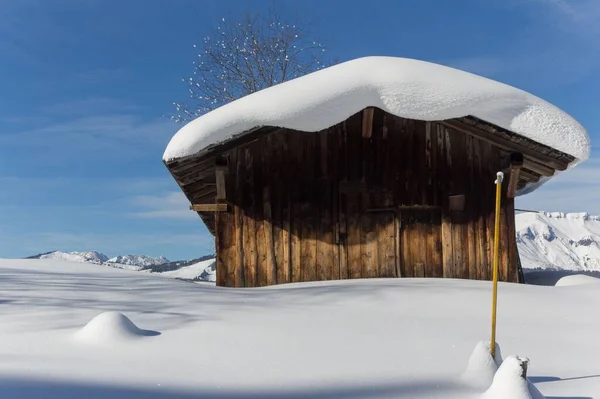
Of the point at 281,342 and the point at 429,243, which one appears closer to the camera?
the point at 281,342

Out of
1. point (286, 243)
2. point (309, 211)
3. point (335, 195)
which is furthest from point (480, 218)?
point (286, 243)

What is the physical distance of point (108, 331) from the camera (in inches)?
147

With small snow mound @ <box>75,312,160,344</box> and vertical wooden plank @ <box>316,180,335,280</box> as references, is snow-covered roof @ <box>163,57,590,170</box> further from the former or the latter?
small snow mound @ <box>75,312,160,344</box>

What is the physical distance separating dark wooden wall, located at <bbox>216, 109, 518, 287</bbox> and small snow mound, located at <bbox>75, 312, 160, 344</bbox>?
496cm

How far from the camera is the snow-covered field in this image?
3.05m

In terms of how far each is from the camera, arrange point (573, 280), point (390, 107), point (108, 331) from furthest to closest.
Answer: point (573, 280) → point (390, 107) → point (108, 331)

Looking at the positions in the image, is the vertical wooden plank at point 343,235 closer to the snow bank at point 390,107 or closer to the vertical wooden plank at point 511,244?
the snow bank at point 390,107

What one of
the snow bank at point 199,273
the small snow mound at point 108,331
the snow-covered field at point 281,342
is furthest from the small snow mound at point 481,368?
the snow bank at point 199,273

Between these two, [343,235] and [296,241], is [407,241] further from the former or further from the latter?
[296,241]

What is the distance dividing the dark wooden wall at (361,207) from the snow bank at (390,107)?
51.9 inches

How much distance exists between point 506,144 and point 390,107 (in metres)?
2.49

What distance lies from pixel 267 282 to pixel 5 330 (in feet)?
16.7

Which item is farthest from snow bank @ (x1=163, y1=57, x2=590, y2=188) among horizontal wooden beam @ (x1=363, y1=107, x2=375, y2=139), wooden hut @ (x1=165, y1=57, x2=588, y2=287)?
wooden hut @ (x1=165, y1=57, x2=588, y2=287)

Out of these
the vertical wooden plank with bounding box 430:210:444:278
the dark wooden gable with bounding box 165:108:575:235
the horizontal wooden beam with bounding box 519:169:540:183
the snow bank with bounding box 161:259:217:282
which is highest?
the dark wooden gable with bounding box 165:108:575:235
